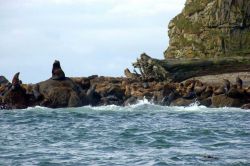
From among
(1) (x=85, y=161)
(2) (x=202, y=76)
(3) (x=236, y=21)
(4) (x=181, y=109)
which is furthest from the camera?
(3) (x=236, y=21)

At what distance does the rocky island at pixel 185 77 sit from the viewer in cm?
5347

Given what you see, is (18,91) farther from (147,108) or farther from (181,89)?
(181,89)

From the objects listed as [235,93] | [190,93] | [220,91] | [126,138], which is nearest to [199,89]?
[190,93]

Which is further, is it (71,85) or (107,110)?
(71,85)

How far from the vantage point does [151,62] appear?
62.6m

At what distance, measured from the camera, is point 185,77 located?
62656 mm

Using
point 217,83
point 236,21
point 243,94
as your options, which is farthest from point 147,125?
point 236,21

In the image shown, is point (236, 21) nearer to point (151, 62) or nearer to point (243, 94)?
point (151, 62)

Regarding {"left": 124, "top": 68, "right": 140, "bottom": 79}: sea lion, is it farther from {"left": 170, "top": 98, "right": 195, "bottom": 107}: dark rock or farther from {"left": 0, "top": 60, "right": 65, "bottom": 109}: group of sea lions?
{"left": 170, "top": 98, "right": 195, "bottom": 107}: dark rock

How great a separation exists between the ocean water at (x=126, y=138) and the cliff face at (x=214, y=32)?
25086 millimetres

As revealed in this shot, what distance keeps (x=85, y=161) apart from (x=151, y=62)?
40998mm

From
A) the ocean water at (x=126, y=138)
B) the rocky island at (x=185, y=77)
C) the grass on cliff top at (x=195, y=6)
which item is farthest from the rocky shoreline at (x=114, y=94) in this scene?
the grass on cliff top at (x=195, y=6)

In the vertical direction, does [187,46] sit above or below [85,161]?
above

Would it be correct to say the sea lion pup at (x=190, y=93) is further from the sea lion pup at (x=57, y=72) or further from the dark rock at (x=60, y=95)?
the sea lion pup at (x=57, y=72)
